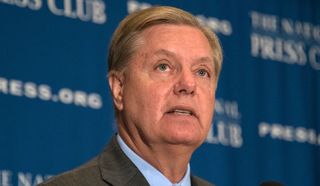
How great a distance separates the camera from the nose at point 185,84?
6.28 feet

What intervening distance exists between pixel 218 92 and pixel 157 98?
200 centimetres

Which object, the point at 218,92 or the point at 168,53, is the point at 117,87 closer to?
the point at 168,53

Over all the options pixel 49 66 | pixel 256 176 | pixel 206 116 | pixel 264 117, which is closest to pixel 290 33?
pixel 264 117

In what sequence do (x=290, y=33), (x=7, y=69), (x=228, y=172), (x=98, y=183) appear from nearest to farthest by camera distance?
(x=98, y=183) → (x=7, y=69) → (x=228, y=172) → (x=290, y=33)

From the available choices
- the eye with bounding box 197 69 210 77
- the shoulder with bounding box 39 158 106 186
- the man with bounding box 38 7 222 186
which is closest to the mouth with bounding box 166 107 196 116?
the man with bounding box 38 7 222 186

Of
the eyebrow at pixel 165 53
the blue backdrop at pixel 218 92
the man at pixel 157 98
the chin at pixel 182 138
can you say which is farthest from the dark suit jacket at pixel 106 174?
the blue backdrop at pixel 218 92

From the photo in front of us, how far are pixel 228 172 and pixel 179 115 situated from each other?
2.01 m

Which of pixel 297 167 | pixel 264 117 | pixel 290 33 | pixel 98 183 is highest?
pixel 98 183

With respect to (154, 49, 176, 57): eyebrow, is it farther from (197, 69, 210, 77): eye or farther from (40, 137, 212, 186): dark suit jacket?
(40, 137, 212, 186): dark suit jacket

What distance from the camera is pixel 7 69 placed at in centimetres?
320

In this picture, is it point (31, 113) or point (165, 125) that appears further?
point (31, 113)

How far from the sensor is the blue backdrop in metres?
3.23

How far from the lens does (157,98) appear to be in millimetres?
1919

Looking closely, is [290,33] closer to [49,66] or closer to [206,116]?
[49,66]
